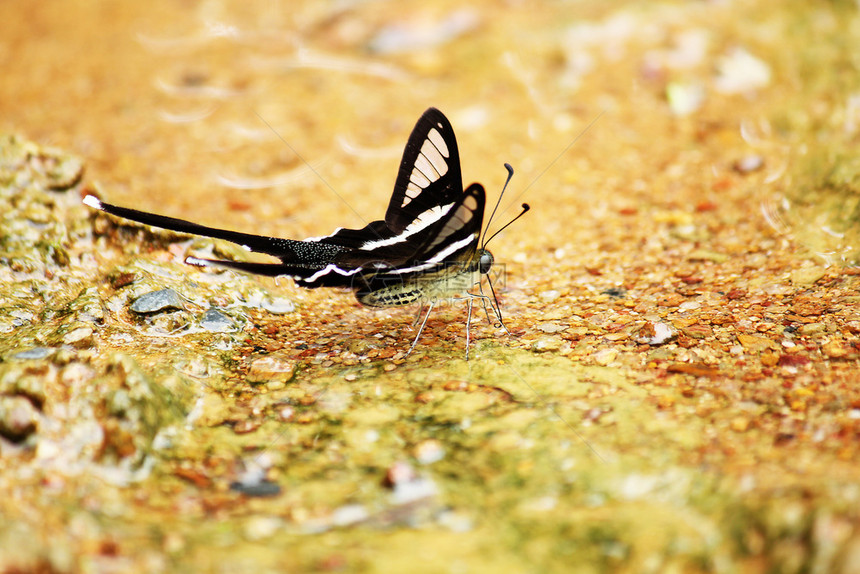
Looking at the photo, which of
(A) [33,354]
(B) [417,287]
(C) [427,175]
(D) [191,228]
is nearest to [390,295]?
(B) [417,287]

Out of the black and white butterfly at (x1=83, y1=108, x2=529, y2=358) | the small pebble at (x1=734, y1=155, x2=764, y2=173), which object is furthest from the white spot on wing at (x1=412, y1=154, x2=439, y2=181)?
the small pebble at (x1=734, y1=155, x2=764, y2=173)

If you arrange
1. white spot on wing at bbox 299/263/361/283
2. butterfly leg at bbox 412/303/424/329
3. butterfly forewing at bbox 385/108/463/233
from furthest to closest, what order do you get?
1. butterfly leg at bbox 412/303/424/329
2. butterfly forewing at bbox 385/108/463/233
3. white spot on wing at bbox 299/263/361/283

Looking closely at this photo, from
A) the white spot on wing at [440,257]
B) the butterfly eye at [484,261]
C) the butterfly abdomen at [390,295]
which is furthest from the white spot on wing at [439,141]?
the butterfly abdomen at [390,295]

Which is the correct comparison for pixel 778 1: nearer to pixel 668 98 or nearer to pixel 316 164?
pixel 668 98

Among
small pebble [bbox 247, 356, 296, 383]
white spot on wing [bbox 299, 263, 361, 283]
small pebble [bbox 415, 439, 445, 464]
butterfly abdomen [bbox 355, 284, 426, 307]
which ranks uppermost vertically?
white spot on wing [bbox 299, 263, 361, 283]

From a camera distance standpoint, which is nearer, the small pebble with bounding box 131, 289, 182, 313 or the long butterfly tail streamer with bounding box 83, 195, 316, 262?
the long butterfly tail streamer with bounding box 83, 195, 316, 262

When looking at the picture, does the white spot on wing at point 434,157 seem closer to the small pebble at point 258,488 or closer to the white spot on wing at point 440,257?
the white spot on wing at point 440,257

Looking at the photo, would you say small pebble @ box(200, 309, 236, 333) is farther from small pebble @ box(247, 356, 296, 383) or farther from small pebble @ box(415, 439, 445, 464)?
small pebble @ box(415, 439, 445, 464)
